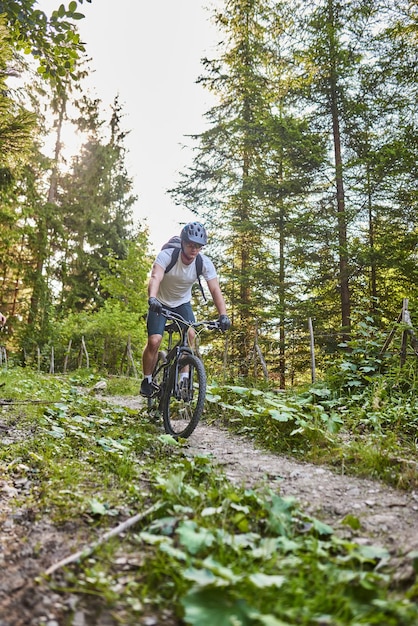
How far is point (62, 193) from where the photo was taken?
2422cm

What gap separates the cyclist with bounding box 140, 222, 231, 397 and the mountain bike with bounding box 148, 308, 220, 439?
105mm

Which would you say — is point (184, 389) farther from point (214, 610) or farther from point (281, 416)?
point (214, 610)

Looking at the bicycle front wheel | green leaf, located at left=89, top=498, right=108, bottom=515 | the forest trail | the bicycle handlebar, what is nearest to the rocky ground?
the forest trail

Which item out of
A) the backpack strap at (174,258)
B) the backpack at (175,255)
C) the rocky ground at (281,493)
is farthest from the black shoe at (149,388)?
the rocky ground at (281,493)

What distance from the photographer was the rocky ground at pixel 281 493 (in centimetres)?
153

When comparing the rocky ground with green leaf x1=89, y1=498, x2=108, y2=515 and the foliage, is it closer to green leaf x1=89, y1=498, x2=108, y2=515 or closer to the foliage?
green leaf x1=89, y1=498, x2=108, y2=515

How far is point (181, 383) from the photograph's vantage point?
4.73 metres

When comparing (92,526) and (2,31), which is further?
(2,31)

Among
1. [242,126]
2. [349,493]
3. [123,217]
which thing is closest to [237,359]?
[242,126]

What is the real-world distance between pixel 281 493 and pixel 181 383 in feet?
7.16

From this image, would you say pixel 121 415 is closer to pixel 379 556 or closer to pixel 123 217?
pixel 379 556

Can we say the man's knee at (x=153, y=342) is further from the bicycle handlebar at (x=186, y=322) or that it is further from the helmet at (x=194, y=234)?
the helmet at (x=194, y=234)

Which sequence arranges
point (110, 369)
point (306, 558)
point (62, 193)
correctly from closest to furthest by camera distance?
point (306, 558) < point (110, 369) < point (62, 193)

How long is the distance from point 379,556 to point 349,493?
101cm
